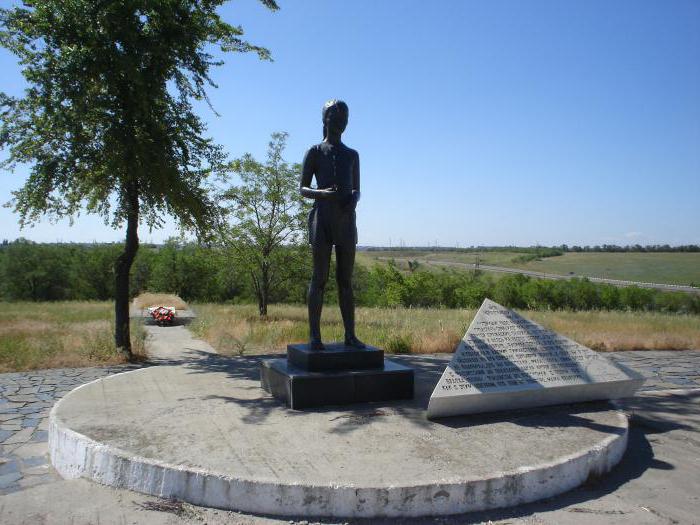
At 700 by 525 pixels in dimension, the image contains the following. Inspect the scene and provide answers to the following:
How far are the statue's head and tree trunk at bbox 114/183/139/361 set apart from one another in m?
5.33

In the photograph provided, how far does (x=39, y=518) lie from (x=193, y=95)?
26.7 feet

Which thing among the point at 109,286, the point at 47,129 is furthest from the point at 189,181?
the point at 109,286

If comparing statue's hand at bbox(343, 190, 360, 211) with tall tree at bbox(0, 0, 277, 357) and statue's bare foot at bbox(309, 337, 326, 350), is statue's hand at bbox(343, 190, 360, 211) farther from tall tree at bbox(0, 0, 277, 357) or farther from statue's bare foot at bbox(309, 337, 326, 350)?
tall tree at bbox(0, 0, 277, 357)

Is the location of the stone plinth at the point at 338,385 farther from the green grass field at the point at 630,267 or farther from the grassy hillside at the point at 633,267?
the grassy hillside at the point at 633,267

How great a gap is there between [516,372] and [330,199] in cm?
257

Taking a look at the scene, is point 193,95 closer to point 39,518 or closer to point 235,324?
point 235,324

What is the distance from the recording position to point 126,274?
1005 centimetres

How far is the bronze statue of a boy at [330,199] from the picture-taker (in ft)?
18.9

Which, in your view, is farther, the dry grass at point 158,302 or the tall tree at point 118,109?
the dry grass at point 158,302

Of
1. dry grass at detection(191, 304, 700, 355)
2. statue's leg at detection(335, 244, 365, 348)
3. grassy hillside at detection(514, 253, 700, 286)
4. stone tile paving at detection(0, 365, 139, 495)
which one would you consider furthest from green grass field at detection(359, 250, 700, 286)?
statue's leg at detection(335, 244, 365, 348)

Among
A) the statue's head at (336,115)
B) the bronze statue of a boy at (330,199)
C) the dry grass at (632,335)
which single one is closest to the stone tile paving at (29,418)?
the bronze statue of a boy at (330,199)

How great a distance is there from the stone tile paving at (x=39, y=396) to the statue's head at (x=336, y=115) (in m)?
4.04

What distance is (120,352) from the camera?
957cm

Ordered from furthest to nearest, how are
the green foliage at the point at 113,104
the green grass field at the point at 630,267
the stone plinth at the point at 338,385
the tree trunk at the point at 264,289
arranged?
the green grass field at the point at 630,267 → the tree trunk at the point at 264,289 → the green foliage at the point at 113,104 → the stone plinth at the point at 338,385
